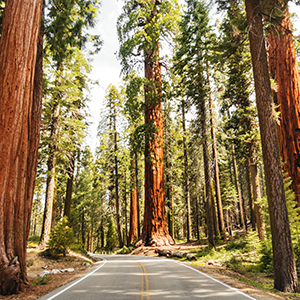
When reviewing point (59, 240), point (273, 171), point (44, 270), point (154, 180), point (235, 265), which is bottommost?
point (235, 265)

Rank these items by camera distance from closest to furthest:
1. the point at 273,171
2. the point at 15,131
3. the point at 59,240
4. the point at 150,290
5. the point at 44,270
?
the point at 150,290, the point at 15,131, the point at 273,171, the point at 44,270, the point at 59,240

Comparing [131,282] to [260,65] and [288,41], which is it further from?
[288,41]

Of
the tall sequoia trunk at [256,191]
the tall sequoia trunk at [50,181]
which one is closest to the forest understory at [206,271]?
the tall sequoia trunk at [50,181]

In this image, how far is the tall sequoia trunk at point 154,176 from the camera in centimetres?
1684

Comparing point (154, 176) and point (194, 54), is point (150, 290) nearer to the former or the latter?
point (154, 176)

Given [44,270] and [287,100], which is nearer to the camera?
[44,270]

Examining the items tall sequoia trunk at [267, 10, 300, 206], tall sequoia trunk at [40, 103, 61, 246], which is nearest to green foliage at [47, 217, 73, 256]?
tall sequoia trunk at [40, 103, 61, 246]

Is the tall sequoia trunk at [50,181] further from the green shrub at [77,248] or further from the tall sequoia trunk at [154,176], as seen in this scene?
the tall sequoia trunk at [154,176]

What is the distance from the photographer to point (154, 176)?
57.3 ft

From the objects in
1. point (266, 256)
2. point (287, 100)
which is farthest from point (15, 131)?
point (287, 100)

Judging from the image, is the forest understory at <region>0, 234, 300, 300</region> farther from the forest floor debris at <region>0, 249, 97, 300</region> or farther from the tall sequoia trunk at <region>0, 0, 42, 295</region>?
the tall sequoia trunk at <region>0, 0, 42, 295</region>

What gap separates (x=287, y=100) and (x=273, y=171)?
16.7 feet

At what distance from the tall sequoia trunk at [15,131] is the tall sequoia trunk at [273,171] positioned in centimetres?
753

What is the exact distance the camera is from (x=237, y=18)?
1029 centimetres
